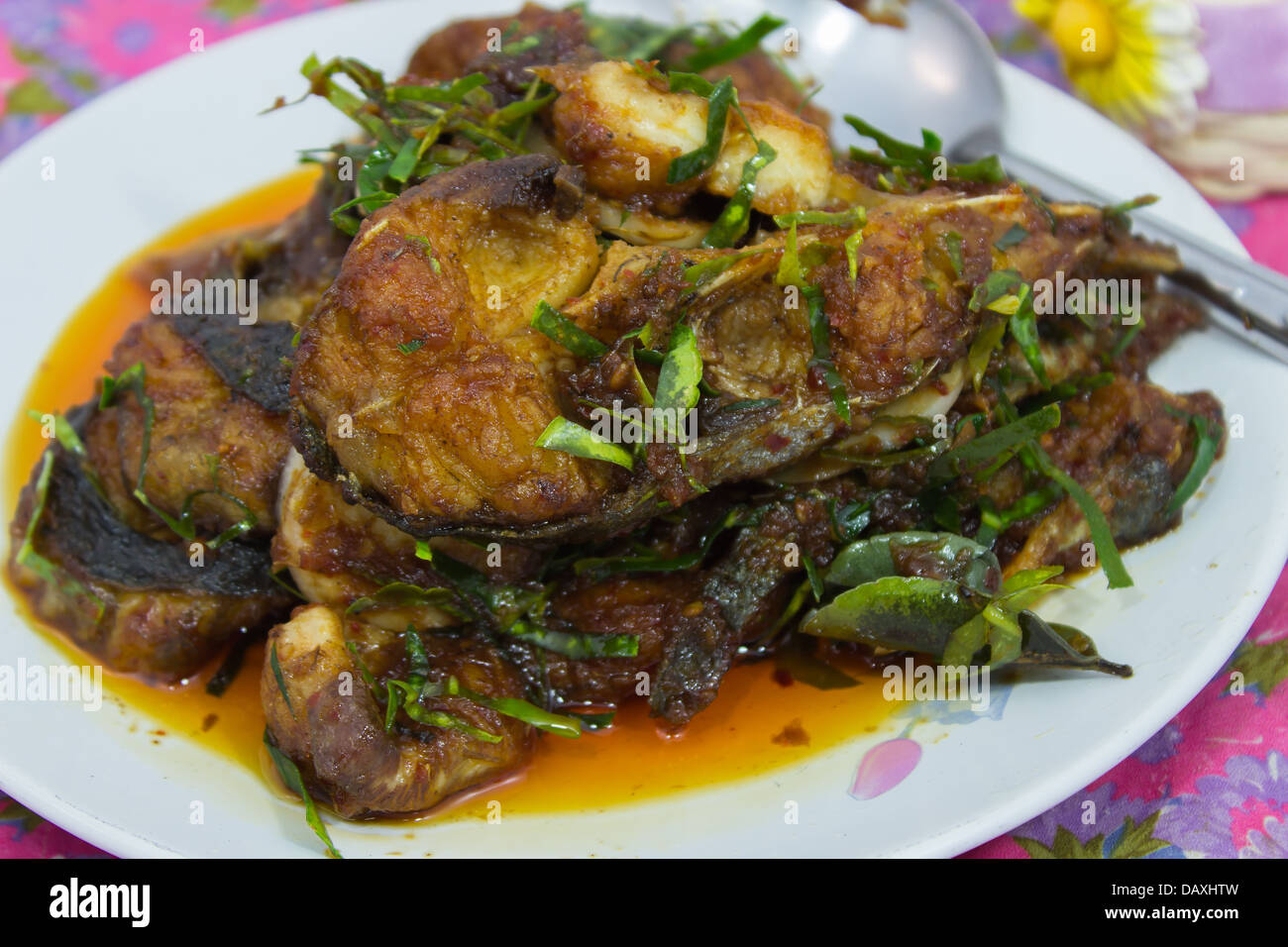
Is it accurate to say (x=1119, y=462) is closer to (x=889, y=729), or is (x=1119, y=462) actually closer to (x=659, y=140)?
(x=889, y=729)

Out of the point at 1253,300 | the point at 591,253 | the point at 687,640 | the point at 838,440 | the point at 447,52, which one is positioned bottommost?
the point at 687,640

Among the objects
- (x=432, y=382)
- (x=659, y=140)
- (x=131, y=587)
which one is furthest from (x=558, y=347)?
(x=131, y=587)

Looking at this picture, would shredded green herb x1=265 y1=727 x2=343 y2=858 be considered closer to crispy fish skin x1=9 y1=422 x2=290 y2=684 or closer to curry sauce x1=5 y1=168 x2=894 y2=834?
curry sauce x1=5 y1=168 x2=894 y2=834

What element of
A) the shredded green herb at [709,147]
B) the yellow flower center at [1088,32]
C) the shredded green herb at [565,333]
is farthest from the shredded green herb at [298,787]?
the yellow flower center at [1088,32]

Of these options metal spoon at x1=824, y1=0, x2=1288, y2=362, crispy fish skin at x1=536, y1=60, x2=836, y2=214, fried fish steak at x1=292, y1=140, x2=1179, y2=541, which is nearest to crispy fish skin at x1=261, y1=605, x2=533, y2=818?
fried fish steak at x1=292, y1=140, x2=1179, y2=541
